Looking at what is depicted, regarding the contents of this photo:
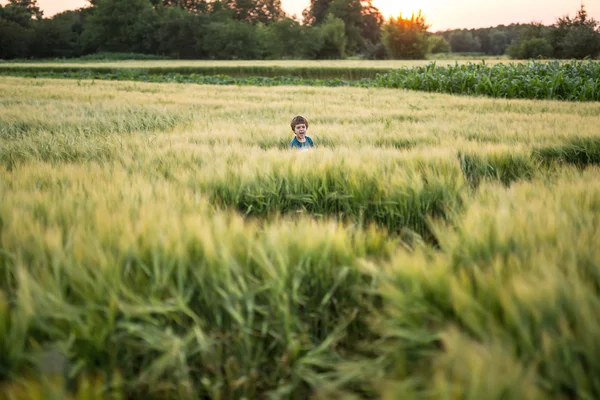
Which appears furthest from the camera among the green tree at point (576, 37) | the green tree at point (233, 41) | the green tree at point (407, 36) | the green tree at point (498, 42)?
the green tree at point (498, 42)

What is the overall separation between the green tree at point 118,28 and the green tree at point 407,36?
32427 mm

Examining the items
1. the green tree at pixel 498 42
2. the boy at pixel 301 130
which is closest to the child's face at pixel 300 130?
the boy at pixel 301 130

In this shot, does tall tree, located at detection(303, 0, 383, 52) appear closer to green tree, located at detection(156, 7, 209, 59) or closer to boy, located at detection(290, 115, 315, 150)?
green tree, located at detection(156, 7, 209, 59)

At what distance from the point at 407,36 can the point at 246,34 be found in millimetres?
18681

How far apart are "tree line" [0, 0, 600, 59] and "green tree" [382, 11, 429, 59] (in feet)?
0.35

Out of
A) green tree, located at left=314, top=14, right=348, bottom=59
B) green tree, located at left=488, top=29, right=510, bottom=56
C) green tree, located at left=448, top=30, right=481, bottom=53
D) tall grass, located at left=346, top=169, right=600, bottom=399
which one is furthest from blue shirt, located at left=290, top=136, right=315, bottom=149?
green tree, located at left=448, top=30, right=481, bottom=53

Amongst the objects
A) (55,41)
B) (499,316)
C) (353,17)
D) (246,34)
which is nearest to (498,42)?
(353,17)

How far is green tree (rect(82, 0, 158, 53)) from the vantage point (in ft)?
181

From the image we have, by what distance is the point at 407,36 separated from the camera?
44188mm

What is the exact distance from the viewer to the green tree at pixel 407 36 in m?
43.8

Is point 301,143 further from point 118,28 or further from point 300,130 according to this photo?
point 118,28

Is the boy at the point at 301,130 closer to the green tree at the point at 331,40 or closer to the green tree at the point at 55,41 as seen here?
the green tree at the point at 331,40

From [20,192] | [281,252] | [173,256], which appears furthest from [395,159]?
[20,192]

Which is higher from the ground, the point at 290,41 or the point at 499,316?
the point at 290,41
